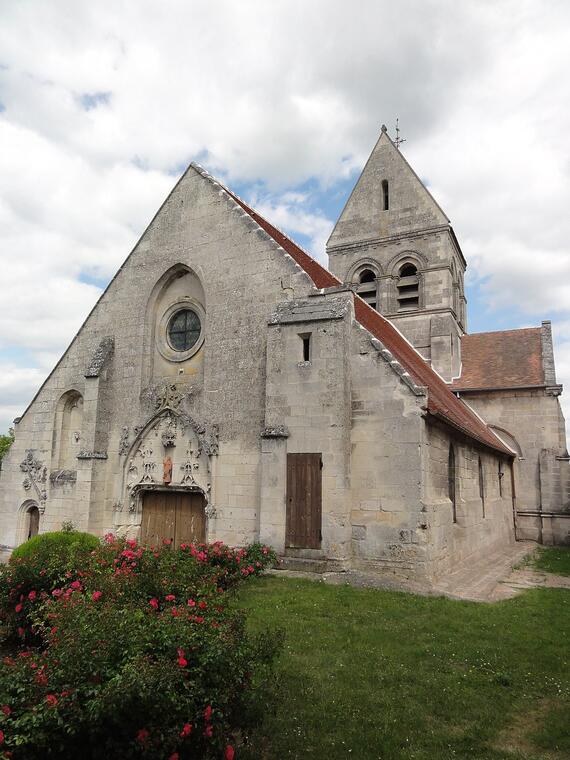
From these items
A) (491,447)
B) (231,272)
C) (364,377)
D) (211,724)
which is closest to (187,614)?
(211,724)

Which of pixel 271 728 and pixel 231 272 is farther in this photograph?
pixel 231 272

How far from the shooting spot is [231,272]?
13969 mm

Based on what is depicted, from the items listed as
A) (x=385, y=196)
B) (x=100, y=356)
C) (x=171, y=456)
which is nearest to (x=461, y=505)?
(x=171, y=456)

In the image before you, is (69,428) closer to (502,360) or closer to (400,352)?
(400,352)

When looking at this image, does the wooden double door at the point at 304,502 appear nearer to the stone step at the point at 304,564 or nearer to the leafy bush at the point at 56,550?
the stone step at the point at 304,564

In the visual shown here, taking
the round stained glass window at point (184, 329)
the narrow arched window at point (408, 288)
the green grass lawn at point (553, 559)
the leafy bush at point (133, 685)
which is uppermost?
the narrow arched window at point (408, 288)

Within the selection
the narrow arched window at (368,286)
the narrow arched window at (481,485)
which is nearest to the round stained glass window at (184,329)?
the narrow arched window at (481,485)

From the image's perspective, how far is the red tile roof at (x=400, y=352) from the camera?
13.0 metres

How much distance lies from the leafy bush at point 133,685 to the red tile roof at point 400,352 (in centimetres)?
749

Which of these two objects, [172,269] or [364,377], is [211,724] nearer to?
[364,377]

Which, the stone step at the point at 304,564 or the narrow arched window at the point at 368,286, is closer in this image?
the stone step at the point at 304,564

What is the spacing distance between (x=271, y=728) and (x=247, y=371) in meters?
9.01

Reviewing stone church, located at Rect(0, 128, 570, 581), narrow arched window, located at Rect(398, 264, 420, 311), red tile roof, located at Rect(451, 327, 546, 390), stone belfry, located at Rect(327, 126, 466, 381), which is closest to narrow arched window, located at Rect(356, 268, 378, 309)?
stone belfry, located at Rect(327, 126, 466, 381)

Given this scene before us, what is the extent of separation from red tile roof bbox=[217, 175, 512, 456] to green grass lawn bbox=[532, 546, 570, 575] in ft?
11.0
